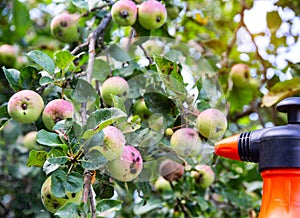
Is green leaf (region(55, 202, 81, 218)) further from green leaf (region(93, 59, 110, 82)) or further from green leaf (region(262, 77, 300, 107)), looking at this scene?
green leaf (region(262, 77, 300, 107))

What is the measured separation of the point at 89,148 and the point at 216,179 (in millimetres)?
825

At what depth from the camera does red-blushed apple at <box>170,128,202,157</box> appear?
0.92m

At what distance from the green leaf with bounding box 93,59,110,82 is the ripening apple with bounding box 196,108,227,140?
238 millimetres

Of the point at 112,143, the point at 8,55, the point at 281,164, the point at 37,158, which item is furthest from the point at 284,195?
the point at 8,55

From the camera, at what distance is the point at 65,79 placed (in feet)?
3.05

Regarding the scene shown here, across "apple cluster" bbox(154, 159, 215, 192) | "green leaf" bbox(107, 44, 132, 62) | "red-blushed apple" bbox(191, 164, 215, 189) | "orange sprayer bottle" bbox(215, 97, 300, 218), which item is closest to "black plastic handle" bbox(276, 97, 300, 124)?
"orange sprayer bottle" bbox(215, 97, 300, 218)

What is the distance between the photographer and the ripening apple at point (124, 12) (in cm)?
107

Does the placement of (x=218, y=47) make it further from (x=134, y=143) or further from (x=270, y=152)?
(x=270, y=152)

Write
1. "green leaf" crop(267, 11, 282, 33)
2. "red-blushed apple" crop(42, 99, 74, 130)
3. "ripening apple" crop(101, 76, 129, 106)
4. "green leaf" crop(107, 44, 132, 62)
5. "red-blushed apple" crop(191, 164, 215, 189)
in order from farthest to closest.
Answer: "green leaf" crop(267, 11, 282, 33) → "red-blushed apple" crop(191, 164, 215, 189) → "green leaf" crop(107, 44, 132, 62) → "ripening apple" crop(101, 76, 129, 106) → "red-blushed apple" crop(42, 99, 74, 130)

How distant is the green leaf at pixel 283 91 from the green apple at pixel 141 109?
387mm

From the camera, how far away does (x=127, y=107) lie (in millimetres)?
1013

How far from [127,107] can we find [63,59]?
18 centimetres

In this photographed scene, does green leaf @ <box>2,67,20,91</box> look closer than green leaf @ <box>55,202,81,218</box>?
No

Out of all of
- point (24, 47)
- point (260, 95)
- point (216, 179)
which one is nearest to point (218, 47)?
point (260, 95)
